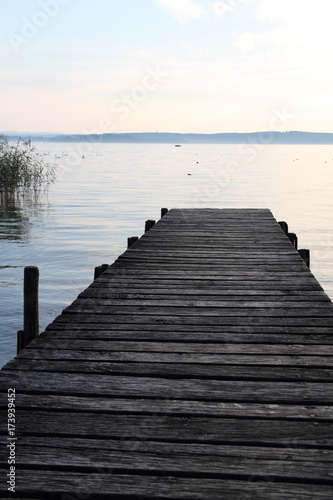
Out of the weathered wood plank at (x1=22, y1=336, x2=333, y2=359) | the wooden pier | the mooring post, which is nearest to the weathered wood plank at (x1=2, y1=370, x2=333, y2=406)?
the wooden pier

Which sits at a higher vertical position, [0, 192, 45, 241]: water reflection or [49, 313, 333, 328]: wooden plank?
[0, 192, 45, 241]: water reflection

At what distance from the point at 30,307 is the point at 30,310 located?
0.05 metres

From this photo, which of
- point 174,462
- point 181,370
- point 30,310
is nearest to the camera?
point 174,462

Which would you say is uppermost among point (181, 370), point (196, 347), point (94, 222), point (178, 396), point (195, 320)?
point (94, 222)

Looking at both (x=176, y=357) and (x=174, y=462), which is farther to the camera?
(x=176, y=357)

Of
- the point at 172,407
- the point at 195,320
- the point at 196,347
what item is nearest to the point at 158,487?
the point at 172,407

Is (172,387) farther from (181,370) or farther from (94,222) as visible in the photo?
(94,222)

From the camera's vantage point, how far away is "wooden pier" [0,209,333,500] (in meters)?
2.87

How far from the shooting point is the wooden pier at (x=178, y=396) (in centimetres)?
287

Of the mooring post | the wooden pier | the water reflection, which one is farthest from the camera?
the water reflection

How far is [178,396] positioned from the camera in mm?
3775

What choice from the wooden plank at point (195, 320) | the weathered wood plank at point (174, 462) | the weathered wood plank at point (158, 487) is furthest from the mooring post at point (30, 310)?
the weathered wood plank at point (158, 487)

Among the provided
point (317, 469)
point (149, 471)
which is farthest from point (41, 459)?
point (317, 469)

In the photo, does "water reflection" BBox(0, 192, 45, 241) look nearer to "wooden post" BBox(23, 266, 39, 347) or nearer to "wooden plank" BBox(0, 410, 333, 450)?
"wooden post" BBox(23, 266, 39, 347)
